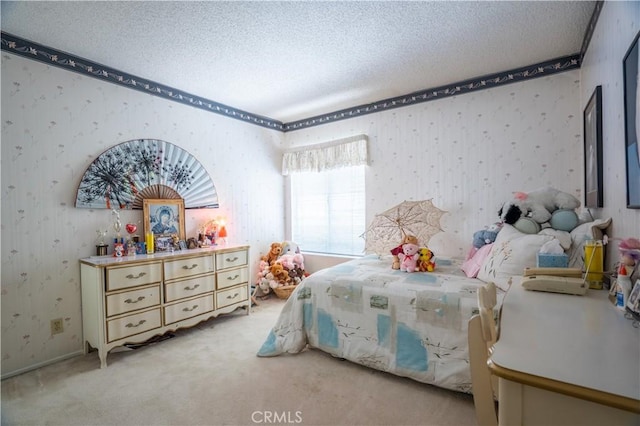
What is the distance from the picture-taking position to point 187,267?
2920 mm

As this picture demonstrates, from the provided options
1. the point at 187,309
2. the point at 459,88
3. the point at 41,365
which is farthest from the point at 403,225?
the point at 41,365

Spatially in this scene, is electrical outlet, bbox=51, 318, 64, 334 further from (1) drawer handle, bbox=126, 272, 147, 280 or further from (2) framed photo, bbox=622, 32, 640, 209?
(2) framed photo, bbox=622, 32, 640, 209

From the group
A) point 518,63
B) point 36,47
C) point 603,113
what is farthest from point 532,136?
point 36,47

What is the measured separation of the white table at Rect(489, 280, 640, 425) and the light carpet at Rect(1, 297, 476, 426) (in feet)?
3.72

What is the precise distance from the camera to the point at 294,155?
455cm

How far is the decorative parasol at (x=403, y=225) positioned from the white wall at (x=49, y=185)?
244 centimetres

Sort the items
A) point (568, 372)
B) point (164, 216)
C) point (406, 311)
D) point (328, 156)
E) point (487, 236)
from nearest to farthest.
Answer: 1. point (568, 372)
2. point (406, 311)
3. point (487, 236)
4. point (164, 216)
5. point (328, 156)

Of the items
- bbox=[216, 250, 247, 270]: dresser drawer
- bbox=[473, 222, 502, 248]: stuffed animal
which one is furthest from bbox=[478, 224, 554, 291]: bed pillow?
bbox=[216, 250, 247, 270]: dresser drawer

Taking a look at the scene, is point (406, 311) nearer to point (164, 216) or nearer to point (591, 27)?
point (591, 27)

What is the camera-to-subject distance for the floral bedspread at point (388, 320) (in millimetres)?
1909

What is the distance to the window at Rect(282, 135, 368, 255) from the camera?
410 cm

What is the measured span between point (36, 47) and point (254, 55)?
5.60ft

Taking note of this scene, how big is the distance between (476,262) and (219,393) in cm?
215

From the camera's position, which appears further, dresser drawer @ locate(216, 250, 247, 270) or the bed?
dresser drawer @ locate(216, 250, 247, 270)
